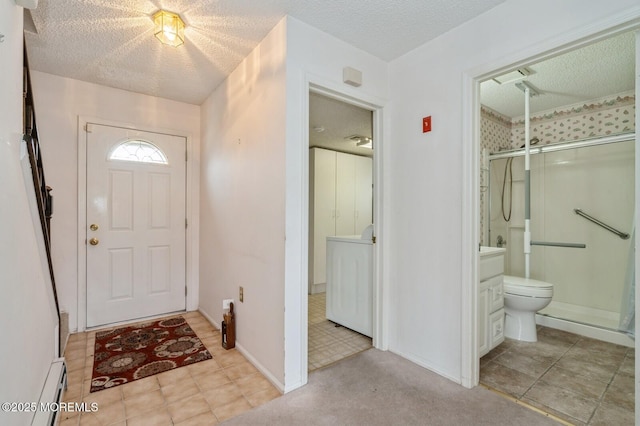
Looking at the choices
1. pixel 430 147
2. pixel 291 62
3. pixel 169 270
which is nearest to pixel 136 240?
pixel 169 270

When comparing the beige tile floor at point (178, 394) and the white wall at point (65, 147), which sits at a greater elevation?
the white wall at point (65, 147)

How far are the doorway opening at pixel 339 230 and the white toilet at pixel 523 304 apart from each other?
1.26 metres

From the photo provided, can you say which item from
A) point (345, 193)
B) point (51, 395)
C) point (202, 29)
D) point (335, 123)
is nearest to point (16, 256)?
point (51, 395)

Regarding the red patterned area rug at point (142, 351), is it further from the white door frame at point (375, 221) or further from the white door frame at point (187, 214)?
the white door frame at point (375, 221)

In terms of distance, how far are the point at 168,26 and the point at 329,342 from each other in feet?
8.83

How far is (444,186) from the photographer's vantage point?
6.66ft

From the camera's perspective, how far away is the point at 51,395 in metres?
1.45

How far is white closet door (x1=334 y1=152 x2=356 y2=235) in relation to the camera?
185 inches

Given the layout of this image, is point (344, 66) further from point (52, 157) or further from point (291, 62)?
point (52, 157)

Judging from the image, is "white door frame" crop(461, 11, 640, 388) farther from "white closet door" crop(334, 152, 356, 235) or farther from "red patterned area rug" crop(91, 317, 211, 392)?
"white closet door" crop(334, 152, 356, 235)

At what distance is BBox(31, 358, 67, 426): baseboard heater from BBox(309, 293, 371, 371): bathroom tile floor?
4.72 ft

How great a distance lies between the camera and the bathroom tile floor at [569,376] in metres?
1.68

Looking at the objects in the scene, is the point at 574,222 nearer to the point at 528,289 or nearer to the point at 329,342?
the point at 528,289

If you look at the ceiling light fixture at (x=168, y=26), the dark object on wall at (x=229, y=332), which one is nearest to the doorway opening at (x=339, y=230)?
the dark object on wall at (x=229, y=332)
